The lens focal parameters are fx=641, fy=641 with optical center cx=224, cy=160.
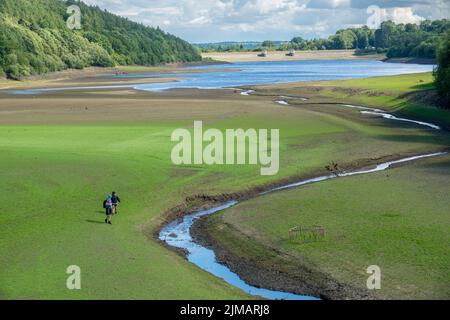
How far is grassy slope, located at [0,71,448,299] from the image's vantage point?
91.7 ft

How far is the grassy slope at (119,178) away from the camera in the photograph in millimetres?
27936

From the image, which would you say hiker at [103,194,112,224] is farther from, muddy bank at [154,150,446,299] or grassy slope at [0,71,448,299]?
muddy bank at [154,150,446,299]

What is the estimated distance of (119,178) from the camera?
A: 4772cm

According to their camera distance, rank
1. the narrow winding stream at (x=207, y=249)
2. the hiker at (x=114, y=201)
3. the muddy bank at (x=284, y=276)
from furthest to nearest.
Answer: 1. the hiker at (x=114, y=201)
2. the narrow winding stream at (x=207, y=249)
3. the muddy bank at (x=284, y=276)

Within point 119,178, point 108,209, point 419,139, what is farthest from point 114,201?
point 419,139

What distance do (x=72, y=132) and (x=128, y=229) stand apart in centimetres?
3811

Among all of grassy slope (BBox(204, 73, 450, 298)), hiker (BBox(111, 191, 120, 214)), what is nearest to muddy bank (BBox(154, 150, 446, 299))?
grassy slope (BBox(204, 73, 450, 298))

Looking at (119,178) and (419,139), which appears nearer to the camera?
(119,178)

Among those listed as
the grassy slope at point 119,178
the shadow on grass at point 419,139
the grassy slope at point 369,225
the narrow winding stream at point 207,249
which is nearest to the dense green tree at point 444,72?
the grassy slope at point 119,178

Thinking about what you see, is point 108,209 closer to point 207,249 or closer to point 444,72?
point 207,249

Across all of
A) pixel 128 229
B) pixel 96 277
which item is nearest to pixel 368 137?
pixel 128 229

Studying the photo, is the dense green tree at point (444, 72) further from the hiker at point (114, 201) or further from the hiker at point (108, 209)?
the hiker at point (108, 209)
